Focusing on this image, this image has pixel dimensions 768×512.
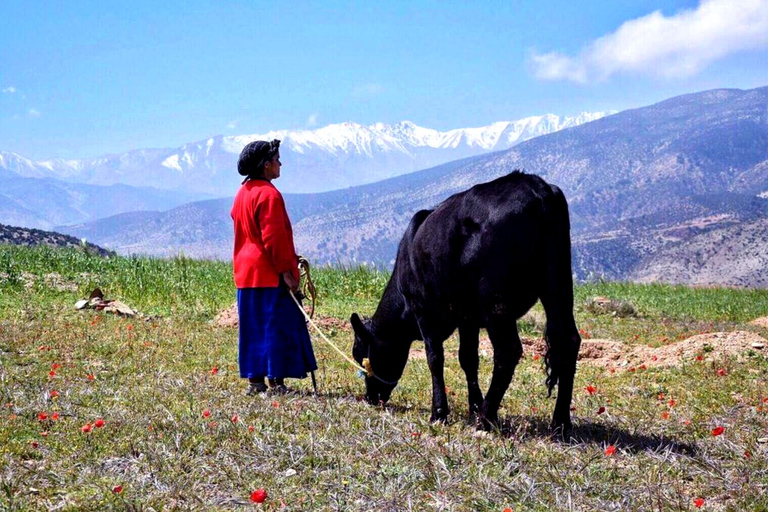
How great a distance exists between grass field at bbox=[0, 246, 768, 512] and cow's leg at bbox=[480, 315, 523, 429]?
0.28m

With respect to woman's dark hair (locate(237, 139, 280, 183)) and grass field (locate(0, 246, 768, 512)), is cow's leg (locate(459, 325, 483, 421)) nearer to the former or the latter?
grass field (locate(0, 246, 768, 512))

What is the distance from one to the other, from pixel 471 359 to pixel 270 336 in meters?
2.04

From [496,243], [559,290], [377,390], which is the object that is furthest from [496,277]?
[377,390]

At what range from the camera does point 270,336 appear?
7.62 metres

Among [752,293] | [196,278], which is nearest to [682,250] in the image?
[752,293]

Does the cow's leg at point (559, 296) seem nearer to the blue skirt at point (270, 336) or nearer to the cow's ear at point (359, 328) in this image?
the cow's ear at point (359, 328)

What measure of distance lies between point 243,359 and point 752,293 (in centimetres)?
2118

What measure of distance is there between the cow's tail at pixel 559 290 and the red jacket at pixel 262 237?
2633 millimetres

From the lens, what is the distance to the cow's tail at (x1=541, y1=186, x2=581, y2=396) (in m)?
5.81

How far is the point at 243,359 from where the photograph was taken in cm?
771

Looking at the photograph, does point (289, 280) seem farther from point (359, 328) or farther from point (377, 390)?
point (377, 390)

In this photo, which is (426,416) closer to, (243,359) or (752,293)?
(243,359)

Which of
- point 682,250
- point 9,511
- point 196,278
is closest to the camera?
point 9,511

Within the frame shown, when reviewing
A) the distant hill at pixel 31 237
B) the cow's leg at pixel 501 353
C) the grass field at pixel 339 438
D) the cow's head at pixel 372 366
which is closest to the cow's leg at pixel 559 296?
the cow's leg at pixel 501 353
